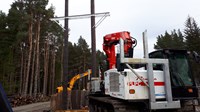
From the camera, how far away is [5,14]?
35.2 meters

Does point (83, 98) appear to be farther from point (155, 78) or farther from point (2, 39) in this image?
point (2, 39)

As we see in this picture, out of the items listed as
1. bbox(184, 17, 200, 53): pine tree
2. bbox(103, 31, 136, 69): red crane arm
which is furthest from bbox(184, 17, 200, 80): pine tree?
bbox(103, 31, 136, 69): red crane arm

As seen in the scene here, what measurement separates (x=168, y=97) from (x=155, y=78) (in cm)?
62

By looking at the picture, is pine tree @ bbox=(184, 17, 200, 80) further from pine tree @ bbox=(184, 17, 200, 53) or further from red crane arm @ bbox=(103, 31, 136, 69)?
red crane arm @ bbox=(103, 31, 136, 69)

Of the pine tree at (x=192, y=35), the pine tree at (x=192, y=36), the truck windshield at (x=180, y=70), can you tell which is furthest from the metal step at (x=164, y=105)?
the pine tree at (x=192, y=35)

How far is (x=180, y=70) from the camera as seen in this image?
6035 millimetres

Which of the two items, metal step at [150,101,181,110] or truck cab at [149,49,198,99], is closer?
metal step at [150,101,181,110]

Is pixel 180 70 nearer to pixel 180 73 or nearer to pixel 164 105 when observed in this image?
pixel 180 73

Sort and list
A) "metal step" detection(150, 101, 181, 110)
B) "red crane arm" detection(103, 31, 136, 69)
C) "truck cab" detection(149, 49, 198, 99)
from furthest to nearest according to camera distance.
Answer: "red crane arm" detection(103, 31, 136, 69) → "truck cab" detection(149, 49, 198, 99) → "metal step" detection(150, 101, 181, 110)

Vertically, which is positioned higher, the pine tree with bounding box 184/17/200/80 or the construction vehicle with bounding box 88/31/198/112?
the pine tree with bounding box 184/17/200/80

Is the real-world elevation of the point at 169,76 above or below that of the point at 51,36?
below

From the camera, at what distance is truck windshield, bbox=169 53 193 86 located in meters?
5.85

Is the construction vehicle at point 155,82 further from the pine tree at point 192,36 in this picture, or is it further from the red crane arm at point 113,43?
the pine tree at point 192,36

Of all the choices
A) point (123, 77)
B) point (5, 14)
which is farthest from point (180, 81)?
point (5, 14)
